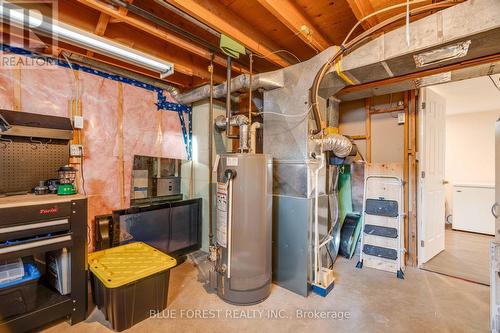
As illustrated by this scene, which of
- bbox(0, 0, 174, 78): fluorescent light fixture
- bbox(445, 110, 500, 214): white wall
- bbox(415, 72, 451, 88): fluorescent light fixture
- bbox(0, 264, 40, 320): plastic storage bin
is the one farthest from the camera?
bbox(445, 110, 500, 214): white wall

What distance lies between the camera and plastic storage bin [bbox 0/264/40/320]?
158 cm

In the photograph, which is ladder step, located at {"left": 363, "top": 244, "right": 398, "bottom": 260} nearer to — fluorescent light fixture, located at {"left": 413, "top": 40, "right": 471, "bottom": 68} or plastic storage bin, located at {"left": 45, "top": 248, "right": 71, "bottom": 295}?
fluorescent light fixture, located at {"left": 413, "top": 40, "right": 471, "bottom": 68}

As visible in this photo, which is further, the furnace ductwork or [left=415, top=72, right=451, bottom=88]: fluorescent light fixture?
the furnace ductwork

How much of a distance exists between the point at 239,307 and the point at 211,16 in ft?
8.35

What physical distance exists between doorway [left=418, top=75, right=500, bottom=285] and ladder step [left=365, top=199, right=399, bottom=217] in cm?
40

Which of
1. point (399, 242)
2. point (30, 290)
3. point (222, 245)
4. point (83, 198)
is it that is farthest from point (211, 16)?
point (399, 242)

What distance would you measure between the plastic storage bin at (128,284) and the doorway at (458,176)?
10.3ft

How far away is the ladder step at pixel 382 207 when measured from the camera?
9.43ft

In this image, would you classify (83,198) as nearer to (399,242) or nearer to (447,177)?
(399,242)

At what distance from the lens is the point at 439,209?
3352mm

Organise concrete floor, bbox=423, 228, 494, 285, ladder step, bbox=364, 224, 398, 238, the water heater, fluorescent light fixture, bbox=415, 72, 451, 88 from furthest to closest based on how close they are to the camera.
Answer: ladder step, bbox=364, 224, 398, 238
concrete floor, bbox=423, 228, 494, 285
fluorescent light fixture, bbox=415, 72, 451, 88
the water heater

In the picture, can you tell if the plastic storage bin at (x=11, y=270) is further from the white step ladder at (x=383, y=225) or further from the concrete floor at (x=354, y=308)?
the white step ladder at (x=383, y=225)

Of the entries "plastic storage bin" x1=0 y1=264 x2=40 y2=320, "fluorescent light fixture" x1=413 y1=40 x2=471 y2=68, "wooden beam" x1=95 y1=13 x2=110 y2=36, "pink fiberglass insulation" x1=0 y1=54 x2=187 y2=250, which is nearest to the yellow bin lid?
"plastic storage bin" x1=0 y1=264 x2=40 y2=320

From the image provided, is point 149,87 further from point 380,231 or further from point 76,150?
point 380,231
